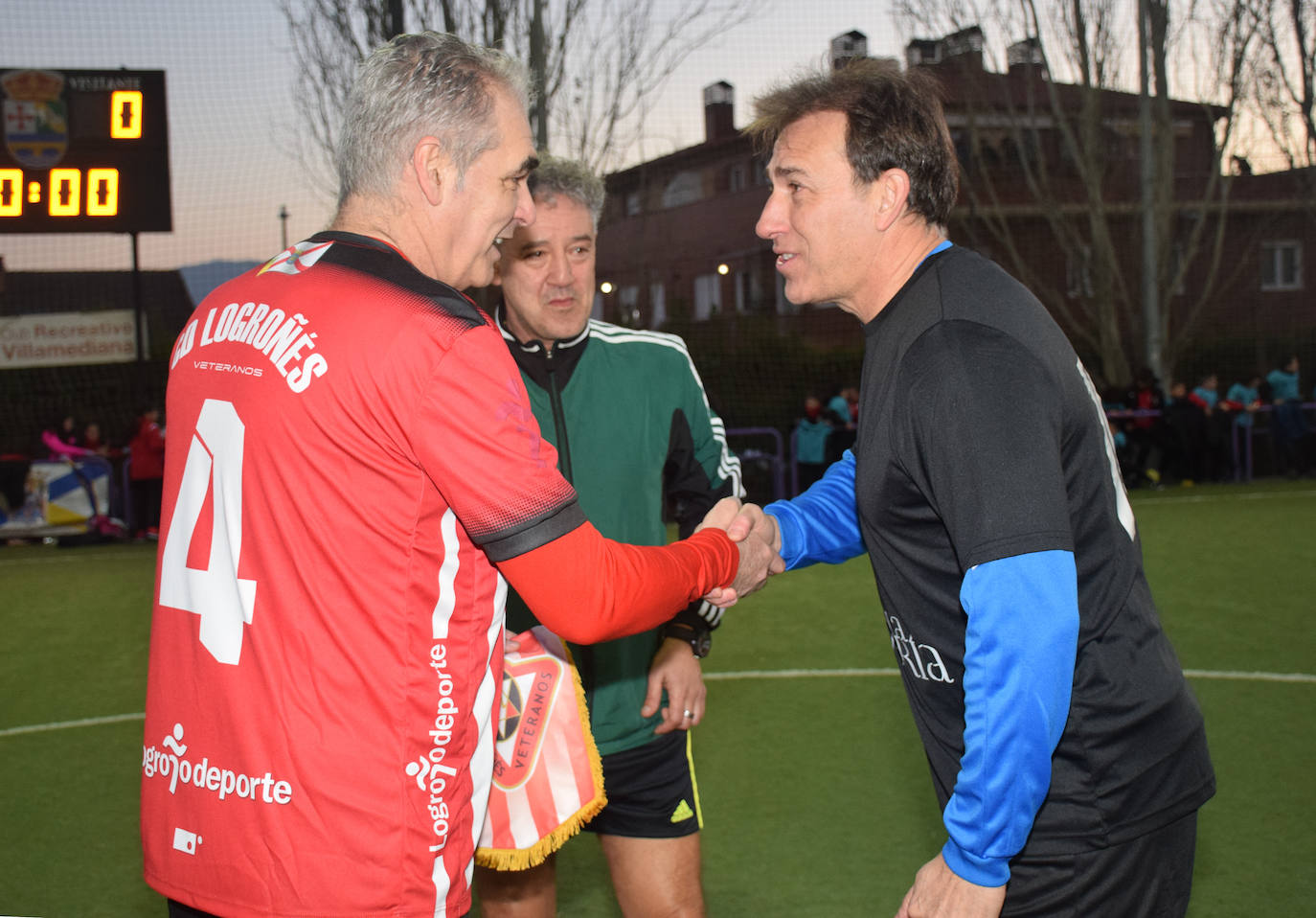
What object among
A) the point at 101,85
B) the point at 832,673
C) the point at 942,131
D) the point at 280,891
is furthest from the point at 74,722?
the point at 101,85

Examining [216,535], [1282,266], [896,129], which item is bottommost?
[216,535]

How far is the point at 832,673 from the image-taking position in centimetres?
716

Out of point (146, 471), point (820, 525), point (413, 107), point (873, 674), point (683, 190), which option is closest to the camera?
point (413, 107)

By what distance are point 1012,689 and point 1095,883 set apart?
1.47ft

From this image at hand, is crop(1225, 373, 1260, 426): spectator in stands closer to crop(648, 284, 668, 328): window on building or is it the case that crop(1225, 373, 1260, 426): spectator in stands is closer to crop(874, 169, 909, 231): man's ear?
crop(648, 284, 668, 328): window on building

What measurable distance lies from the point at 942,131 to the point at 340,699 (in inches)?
58.0

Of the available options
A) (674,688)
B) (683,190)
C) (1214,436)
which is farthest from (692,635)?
(683,190)

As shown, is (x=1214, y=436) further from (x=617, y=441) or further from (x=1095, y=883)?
(x=1095, y=883)

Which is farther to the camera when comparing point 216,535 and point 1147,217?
point 1147,217

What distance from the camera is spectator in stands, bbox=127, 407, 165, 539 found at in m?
14.3

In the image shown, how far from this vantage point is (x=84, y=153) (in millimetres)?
13828

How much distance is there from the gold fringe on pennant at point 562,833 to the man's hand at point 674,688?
0.40m

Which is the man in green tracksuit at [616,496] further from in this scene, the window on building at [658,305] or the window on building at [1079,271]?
the window on building at [1079,271]

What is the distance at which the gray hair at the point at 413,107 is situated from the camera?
195 centimetres
